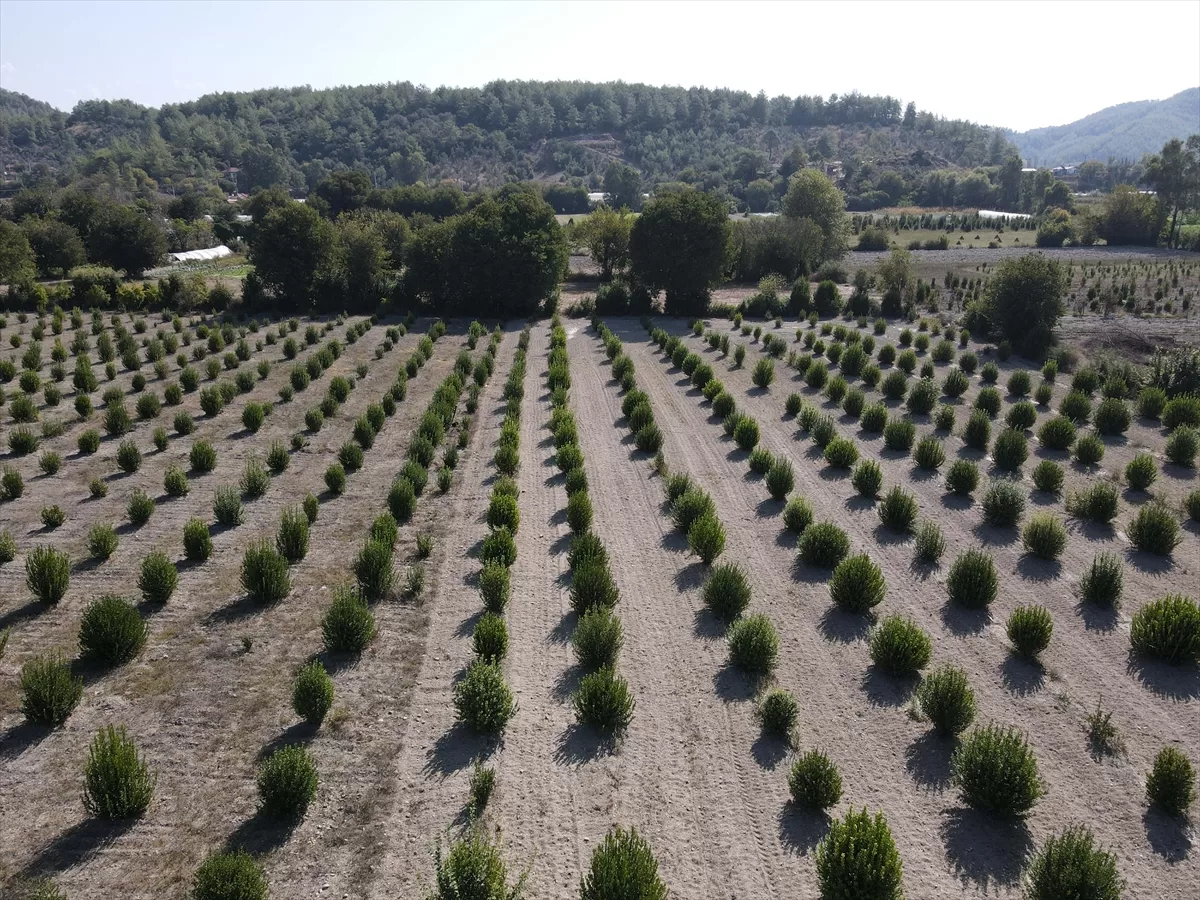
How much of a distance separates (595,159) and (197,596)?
581 feet

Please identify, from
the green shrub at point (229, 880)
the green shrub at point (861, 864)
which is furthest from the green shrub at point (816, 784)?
the green shrub at point (229, 880)

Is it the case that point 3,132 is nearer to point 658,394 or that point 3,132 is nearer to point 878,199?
point 878,199

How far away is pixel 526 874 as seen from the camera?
6449 millimetres

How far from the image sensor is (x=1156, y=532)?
13602mm

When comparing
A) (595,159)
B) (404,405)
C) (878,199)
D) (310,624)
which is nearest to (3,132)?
(595,159)

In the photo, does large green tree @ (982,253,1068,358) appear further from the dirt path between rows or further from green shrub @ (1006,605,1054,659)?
green shrub @ (1006,605,1054,659)

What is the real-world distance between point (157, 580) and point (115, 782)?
5.00 meters

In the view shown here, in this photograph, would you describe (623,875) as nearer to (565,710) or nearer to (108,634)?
(565,710)

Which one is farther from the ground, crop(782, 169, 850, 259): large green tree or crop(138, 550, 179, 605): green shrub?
crop(782, 169, 850, 259): large green tree

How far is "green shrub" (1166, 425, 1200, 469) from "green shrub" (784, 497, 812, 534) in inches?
412

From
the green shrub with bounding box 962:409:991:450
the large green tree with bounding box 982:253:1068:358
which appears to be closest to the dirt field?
the green shrub with bounding box 962:409:991:450

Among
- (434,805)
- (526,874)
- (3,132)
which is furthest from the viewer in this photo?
(3,132)

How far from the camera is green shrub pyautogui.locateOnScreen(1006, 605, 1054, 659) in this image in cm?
1033

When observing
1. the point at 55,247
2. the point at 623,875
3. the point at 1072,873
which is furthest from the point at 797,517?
the point at 55,247
